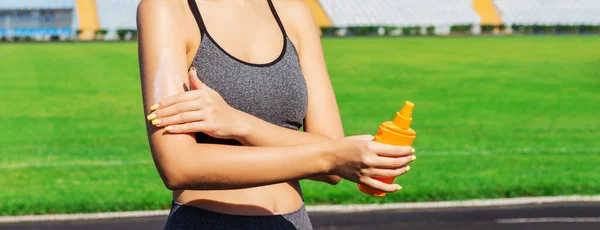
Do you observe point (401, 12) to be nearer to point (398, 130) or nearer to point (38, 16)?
point (38, 16)

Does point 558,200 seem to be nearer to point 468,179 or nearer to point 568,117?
point 468,179

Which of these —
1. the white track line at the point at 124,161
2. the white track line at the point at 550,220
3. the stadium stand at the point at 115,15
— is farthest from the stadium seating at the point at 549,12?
the white track line at the point at 550,220

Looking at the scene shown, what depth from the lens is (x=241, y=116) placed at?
2.09 m

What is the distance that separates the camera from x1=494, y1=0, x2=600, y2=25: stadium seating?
6712cm

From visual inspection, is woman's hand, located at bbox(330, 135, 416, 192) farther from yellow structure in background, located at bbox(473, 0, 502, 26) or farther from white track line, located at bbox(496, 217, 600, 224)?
yellow structure in background, located at bbox(473, 0, 502, 26)

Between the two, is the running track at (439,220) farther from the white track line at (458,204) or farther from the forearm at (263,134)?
the forearm at (263,134)

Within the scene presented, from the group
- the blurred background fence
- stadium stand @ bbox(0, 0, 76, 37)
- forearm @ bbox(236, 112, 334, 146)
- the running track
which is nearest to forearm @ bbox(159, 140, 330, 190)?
forearm @ bbox(236, 112, 334, 146)

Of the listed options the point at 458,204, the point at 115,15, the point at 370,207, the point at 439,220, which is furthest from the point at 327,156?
the point at 115,15

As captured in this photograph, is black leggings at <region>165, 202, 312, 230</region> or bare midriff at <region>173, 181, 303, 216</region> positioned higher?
bare midriff at <region>173, 181, 303, 216</region>

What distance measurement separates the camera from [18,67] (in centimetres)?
2905

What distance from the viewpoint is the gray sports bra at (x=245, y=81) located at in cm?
219

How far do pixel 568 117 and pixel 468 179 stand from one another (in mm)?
7263

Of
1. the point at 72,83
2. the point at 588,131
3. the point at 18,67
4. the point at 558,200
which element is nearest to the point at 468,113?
the point at 588,131

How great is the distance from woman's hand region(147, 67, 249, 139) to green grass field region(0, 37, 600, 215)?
6.54m
